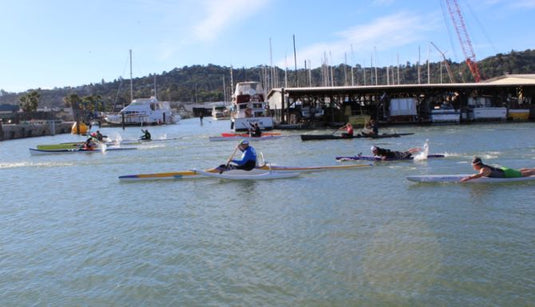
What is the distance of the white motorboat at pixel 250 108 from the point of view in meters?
51.2

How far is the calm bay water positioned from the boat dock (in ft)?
111

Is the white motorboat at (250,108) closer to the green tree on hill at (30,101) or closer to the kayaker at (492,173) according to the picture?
the kayaker at (492,173)

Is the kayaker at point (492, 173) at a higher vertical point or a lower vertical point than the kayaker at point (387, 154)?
lower

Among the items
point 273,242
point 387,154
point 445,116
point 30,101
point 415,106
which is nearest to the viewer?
point 273,242

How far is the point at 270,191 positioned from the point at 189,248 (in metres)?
6.55

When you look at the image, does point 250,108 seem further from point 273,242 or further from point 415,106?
point 273,242

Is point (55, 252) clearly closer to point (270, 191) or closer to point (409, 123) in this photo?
point (270, 191)

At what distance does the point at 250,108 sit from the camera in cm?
5369

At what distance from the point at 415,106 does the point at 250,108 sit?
62.1 ft

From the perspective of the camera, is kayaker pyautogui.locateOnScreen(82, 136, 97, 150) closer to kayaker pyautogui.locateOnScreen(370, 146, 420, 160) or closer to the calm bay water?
the calm bay water

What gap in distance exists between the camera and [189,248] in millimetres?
11055

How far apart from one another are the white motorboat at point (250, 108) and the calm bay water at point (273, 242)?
3102cm

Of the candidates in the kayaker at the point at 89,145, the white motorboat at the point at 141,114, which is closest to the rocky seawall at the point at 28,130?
the white motorboat at the point at 141,114

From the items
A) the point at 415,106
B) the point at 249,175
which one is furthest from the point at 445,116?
the point at 249,175
